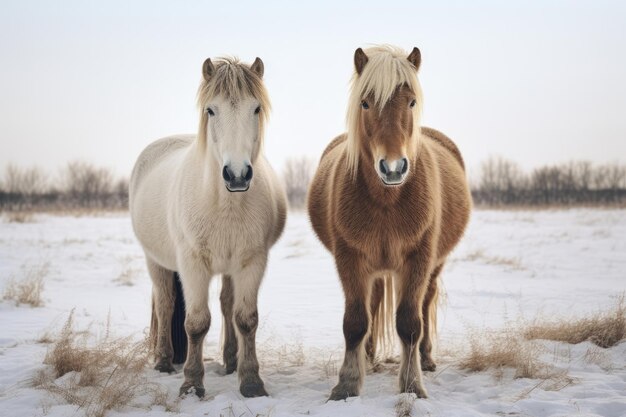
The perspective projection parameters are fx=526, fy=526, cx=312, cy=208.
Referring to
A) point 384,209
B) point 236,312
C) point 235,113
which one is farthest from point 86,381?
point 384,209

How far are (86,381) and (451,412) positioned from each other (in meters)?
2.60

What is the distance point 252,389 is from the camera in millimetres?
3811

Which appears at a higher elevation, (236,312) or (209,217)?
(209,217)

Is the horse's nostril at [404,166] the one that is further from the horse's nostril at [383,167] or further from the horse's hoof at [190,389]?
the horse's hoof at [190,389]

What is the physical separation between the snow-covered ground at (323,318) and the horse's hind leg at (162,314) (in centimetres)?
17

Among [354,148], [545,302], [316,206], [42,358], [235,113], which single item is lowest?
[545,302]

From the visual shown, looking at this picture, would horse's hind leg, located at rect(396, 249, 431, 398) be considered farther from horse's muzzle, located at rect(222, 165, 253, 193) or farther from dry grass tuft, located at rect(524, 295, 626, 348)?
dry grass tuft, located at rect(524, 295, 626, 348)

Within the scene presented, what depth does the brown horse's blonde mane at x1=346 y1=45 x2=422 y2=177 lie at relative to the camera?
11.0 feet

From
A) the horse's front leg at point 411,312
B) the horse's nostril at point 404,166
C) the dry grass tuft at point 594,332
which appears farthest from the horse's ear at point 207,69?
the dry grass tuft at point 594,332

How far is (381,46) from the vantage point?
379 cm

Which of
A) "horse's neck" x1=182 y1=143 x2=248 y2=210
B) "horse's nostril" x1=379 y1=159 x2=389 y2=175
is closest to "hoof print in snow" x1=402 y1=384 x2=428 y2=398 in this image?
"horse's nostril" x1=379 y1=159 x2=389 y2=175

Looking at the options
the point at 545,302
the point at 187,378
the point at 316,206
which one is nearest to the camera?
the point at 187,378

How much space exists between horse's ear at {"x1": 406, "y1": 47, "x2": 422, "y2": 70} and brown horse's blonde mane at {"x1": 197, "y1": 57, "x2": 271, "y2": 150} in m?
1.05

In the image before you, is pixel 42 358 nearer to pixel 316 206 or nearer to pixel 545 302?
pixel 316 206
